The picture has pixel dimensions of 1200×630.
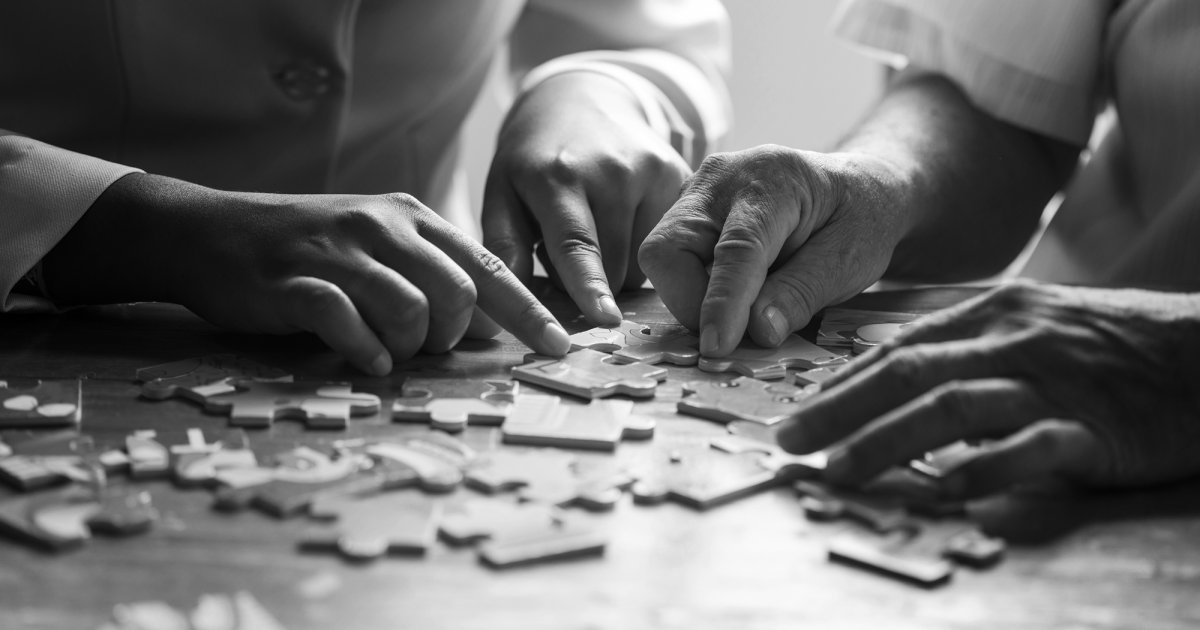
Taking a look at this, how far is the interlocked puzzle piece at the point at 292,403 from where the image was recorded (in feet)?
3.61

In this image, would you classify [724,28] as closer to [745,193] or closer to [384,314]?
[745,193]

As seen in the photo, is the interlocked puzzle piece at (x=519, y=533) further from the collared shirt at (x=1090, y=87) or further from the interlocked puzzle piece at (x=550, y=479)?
the collared shirt at (x=1090, y=87)

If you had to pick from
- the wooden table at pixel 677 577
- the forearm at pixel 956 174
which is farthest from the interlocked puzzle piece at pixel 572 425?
the forearm at pixel 956 174

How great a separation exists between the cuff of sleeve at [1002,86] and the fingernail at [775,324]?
0.83 metres

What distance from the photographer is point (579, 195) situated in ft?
5.48

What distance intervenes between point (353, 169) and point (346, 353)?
94 centimetres

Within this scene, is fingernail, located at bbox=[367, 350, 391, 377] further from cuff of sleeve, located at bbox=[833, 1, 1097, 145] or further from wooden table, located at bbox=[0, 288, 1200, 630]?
cuff of sleeve, located at bbox=[833, 1, 1097, 145]

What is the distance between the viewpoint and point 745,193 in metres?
1.49

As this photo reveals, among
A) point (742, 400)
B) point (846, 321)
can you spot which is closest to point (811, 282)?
point (846, 321)

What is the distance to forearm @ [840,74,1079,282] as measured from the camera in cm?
185

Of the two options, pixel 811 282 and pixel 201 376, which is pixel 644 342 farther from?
pixel 201 376

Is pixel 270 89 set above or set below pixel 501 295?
above

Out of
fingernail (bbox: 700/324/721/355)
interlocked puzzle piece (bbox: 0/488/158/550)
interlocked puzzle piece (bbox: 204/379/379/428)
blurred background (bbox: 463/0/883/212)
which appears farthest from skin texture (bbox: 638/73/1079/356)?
blurred background (bbox: 463/0/883/212)

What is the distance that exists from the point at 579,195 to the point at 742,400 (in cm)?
59
